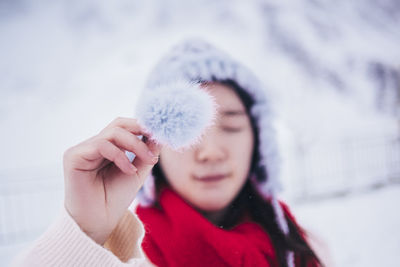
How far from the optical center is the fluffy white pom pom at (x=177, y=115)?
0.34 metres

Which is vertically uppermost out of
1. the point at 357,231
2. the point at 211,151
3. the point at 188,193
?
the point at 211,151

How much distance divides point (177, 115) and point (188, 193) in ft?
1.09

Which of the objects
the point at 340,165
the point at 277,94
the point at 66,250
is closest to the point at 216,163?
the point at 66,250

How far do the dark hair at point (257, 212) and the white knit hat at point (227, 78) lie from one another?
12 mm

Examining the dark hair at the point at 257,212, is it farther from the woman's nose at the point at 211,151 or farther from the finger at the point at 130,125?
the finger at the point at 130,125

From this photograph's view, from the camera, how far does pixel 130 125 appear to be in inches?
14.9

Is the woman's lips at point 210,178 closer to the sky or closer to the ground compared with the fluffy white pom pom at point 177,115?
closer to the ground

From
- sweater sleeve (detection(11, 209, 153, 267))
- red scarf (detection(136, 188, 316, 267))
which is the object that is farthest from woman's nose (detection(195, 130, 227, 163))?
sweater sleeve (detection(11, 209, 153, 267))

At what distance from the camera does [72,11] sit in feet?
12.1

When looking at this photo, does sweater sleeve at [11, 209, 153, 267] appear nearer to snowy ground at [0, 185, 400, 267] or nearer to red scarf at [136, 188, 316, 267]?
red scarf at [136, 188, 316, 267]

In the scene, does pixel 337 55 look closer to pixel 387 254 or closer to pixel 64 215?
pixel 387 254

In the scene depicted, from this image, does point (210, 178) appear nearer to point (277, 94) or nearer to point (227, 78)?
point (227, 78)

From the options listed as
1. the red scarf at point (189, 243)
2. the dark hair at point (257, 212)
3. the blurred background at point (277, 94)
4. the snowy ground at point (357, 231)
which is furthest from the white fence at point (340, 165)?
the red scarf at point (189, 243)

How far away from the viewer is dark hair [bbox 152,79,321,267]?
2.26 feet
